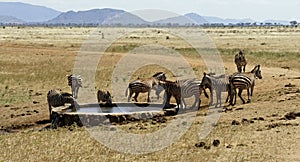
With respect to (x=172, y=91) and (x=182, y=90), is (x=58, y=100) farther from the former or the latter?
(x=182, y=90)

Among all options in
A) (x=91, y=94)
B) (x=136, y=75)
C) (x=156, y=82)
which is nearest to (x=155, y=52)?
(x=136, y=75)

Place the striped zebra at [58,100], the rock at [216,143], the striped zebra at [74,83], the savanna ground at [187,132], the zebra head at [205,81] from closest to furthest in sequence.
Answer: the savanna ground at [187,132] < the rock at [216,143] < the zebra head at [205,81] < the striped zebra at [58,100] < the striped zebra at [74,83]

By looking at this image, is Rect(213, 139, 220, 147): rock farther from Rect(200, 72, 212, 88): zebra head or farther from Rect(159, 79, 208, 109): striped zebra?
Rect(200, 72, 212, 88): zebra head

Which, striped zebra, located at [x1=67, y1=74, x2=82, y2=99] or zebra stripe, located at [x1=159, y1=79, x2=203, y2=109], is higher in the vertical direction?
zebra stripe, located at [x1=159, y1=79, x2=203, y2=109]

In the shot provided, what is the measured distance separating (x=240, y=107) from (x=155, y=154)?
23.0ft

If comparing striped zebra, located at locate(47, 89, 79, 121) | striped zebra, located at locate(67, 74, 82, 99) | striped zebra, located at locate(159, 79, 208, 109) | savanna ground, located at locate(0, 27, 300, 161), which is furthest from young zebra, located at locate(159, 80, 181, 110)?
striped zebra, located at locate(67, 74, 82, 99)

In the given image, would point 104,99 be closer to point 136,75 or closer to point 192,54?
point 136,75

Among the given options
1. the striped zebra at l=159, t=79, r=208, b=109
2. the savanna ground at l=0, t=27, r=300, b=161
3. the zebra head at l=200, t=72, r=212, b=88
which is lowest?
the savanna ground at l=0, t=27, r=300, b=161

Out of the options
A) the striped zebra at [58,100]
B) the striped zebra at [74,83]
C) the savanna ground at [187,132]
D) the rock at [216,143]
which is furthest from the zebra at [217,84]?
the striped zebra at [74,83]

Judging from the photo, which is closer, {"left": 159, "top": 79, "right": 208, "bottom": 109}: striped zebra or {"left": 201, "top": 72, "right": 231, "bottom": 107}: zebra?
{"left": 159, "top": 79, "right": 208, "bottom": 109}: striped zebra

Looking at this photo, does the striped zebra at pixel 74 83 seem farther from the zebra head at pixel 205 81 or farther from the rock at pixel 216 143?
the rock at pixel 216 143

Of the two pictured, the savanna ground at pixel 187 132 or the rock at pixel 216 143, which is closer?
the savanna ground at pixel 187 132

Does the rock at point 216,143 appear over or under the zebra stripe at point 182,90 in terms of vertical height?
under

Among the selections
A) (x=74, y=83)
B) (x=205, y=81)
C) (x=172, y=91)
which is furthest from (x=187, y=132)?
(x=74, y=83)
